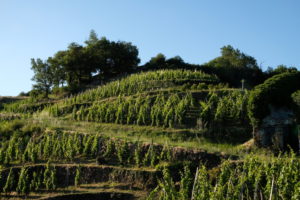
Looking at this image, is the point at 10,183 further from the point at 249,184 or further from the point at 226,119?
the point at 226,119

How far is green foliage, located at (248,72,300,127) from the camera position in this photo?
18406 mm

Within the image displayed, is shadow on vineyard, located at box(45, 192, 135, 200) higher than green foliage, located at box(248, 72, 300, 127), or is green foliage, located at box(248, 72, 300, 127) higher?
green foliage, located at box(248, 72, 300, 127)

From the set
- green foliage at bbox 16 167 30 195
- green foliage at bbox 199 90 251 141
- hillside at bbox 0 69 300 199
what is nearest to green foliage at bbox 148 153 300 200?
hillside at bbox 0 69 300 199

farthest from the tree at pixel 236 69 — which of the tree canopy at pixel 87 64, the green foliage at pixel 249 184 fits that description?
the green foliage at pixel 249 184

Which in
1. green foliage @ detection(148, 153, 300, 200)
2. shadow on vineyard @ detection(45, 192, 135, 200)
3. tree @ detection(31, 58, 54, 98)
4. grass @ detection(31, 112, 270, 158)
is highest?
tree @ detection(31, 58, 54, 98)

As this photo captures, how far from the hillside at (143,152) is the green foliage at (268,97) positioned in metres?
1.64

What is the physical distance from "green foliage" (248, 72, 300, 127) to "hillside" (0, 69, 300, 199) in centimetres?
164

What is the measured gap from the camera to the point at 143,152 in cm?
1811

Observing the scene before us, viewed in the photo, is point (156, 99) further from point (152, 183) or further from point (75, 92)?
point (75, 92)

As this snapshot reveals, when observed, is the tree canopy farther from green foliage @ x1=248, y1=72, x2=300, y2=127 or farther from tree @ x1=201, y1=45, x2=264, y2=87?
green foliage @ x1=248, y1=72, x2=300, y2=127

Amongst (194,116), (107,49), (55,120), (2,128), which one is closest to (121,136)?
Answer: (194,116)

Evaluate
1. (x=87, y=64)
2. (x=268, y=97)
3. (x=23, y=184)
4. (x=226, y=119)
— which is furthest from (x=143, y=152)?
(x=87, y=64)

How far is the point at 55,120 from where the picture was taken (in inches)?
970

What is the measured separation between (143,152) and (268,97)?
6926mm
